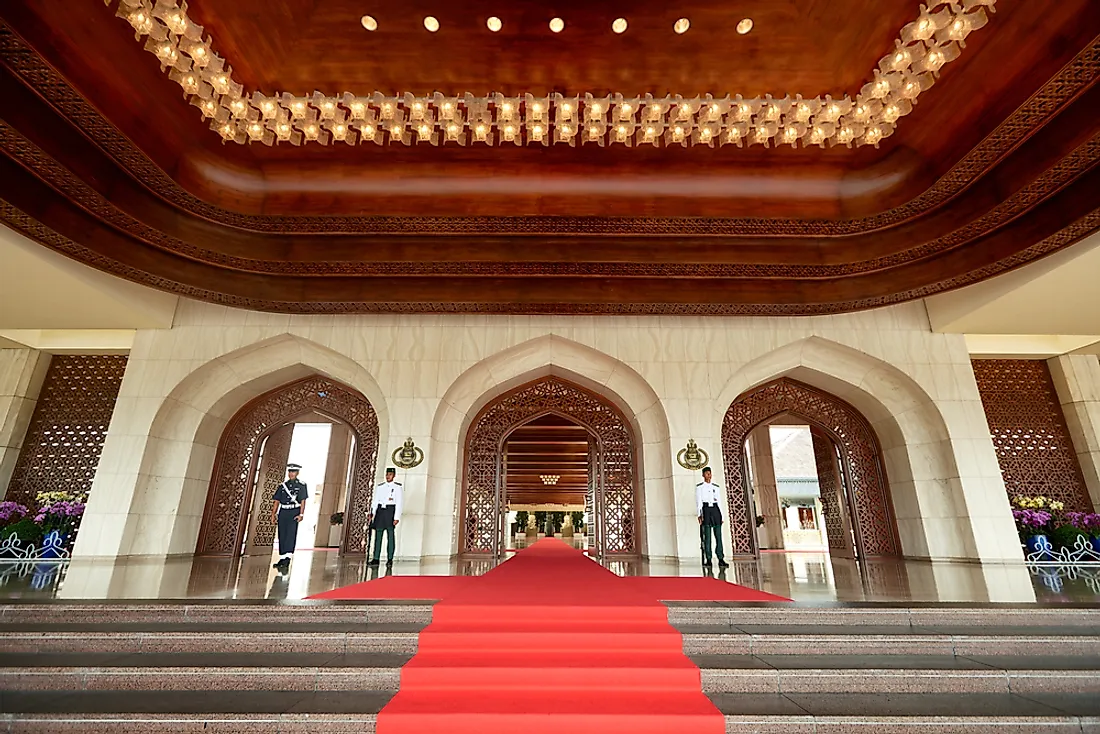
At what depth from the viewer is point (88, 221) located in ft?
17.6

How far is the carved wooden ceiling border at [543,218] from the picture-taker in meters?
3.81

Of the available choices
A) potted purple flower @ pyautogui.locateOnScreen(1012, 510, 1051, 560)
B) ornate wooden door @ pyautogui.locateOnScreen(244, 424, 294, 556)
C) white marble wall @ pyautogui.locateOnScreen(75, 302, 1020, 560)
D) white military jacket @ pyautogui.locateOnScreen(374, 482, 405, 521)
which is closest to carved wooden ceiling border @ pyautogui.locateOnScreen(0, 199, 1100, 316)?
white marble wall @ pyautogui.locateOnScreen(75, 302, 1020, 560)

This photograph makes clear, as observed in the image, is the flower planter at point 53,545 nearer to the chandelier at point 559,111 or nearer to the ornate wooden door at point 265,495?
the ornate wooden door at point 265,495

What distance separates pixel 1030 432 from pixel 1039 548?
6.43 ft

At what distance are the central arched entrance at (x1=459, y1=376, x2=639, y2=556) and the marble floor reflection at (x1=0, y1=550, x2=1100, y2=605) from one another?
3.89 feet

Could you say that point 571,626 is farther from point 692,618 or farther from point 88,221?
point 88,221

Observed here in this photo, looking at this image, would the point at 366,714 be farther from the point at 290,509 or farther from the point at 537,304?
the point at 537,304

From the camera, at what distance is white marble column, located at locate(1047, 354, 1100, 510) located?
777 centimetres

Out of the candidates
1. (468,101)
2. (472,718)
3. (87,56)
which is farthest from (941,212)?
(87,56)

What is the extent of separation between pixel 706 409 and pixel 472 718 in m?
5.89

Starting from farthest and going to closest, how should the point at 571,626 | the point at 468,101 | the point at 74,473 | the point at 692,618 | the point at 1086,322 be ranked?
the point at 74,473, the point at 1086,322, the point at 468,101, the point at 692,618, the point at 571,626

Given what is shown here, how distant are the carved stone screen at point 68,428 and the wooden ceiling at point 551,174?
3.50m

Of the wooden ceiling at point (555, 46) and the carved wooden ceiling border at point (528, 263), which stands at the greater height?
the wooden ceiling at point (555, 46)

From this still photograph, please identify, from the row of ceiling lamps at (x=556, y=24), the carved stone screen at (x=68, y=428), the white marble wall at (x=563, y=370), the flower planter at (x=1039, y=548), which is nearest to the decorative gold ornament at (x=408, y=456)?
the white marble wall at (x=563, y=370)
